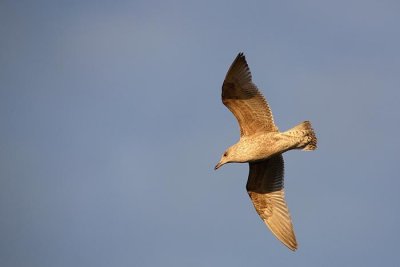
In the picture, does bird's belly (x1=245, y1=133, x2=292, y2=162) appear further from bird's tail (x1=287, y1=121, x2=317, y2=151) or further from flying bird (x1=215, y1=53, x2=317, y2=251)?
bird's tail (x1=287, y1=121, x2=317, y2=151)

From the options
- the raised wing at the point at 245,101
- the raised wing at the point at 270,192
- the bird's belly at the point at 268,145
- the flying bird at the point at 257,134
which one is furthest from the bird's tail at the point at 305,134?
the raised wing at the point at 270,192

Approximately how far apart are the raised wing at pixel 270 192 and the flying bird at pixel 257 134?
0.08 ft

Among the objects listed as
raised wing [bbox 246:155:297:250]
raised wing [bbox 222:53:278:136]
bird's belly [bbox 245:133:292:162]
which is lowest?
raised wing [bbox 246:155:297:250]

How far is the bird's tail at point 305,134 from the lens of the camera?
Answer: 2016 cm

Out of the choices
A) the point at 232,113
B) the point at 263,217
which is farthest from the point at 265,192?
the point at 232,113

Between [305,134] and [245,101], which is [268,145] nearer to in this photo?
[305,134]

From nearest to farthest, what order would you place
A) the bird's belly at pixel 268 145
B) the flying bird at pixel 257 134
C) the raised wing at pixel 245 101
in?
the bird's belly at pixel 268 145, the flying bird at pixel 257 134, the raised wing at pixel 245 101

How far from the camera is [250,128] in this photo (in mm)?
20703

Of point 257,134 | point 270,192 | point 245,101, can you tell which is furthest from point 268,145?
point 270,192

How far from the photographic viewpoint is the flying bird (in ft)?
66.1

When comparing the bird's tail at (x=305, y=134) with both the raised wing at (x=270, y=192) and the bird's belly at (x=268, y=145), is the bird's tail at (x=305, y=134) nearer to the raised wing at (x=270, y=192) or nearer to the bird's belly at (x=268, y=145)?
the bird's belly at (x=268, y=145)

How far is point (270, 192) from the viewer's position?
2159 centimetres

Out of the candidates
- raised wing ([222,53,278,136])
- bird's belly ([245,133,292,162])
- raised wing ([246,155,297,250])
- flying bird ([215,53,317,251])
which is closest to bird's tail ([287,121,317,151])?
flying bird ([215,53,317,251])

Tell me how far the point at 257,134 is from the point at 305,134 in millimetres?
1113
